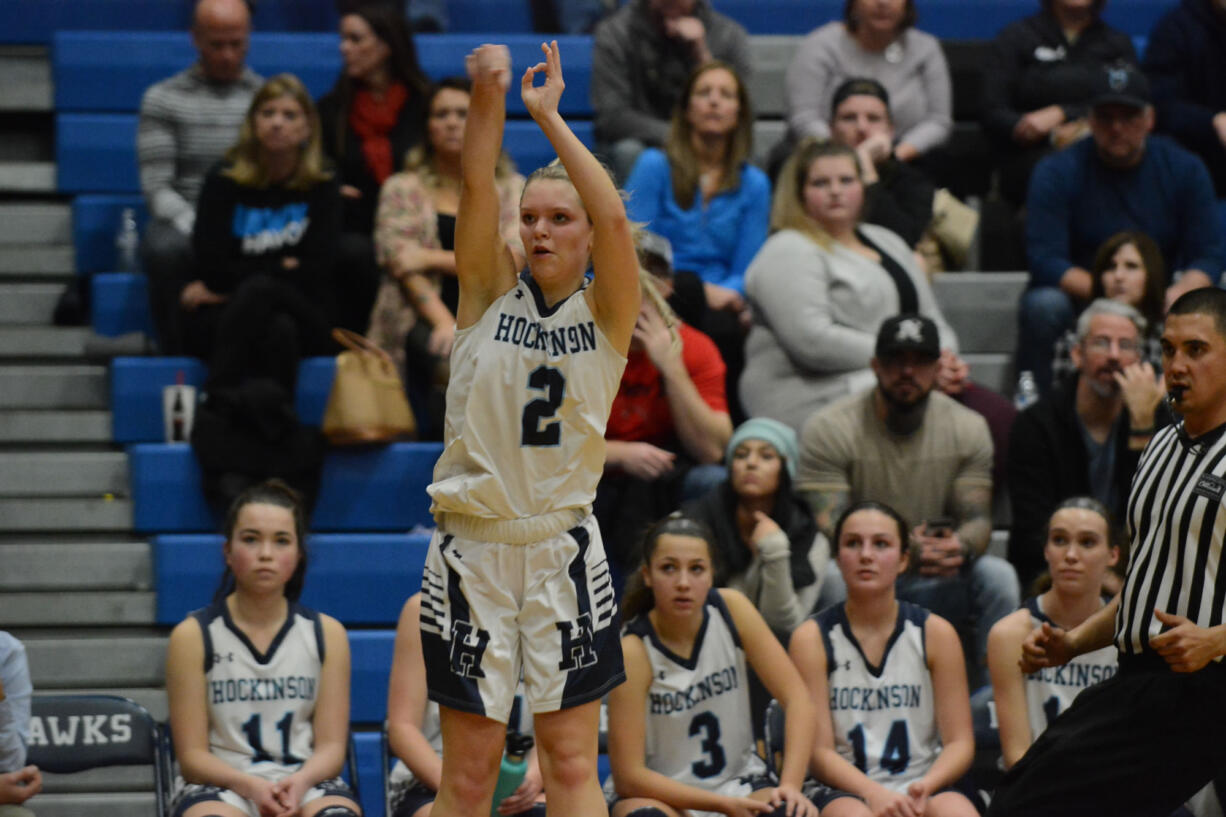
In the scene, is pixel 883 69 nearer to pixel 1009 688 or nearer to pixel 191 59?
pixel 191 59

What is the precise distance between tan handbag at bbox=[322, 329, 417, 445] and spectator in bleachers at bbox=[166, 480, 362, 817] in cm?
113

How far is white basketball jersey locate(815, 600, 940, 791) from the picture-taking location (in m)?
5.06

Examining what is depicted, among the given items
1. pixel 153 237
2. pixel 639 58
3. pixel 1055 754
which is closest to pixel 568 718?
pixel 1055 754

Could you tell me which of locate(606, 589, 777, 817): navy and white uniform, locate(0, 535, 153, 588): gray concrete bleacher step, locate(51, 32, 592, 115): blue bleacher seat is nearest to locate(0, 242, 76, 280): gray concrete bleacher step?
locate(51, 32, 592, 115): blue bleacher seat

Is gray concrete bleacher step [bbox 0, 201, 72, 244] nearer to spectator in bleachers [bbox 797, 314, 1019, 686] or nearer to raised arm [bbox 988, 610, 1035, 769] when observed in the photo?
spectator in bleachers [bbox 797, 314, 1019, 686]

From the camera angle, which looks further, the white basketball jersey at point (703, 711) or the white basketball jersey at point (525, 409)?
the white basketball jersey at point (703, 711)

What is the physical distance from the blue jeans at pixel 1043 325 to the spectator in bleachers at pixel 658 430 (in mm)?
1326

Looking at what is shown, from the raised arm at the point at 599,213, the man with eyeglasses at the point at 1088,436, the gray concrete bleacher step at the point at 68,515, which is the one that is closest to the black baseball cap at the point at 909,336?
the man with eyeglasses at the point at 1088,436

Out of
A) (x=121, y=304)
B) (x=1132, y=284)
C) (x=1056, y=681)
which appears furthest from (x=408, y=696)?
(x=1132, y=284)

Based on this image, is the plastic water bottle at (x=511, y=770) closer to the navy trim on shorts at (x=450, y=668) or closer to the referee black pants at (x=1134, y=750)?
the navy trim on shorts at (x=450, y=668)

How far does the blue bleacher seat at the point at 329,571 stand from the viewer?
6.11 m

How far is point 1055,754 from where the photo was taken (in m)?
3.99

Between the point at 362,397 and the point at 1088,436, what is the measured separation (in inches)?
102

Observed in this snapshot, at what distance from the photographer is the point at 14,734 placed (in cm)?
468
